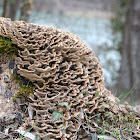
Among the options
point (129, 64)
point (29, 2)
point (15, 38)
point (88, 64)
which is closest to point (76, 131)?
point (88, 64)

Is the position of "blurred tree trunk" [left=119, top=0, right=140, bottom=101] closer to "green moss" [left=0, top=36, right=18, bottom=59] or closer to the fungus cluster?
the fungus cluster

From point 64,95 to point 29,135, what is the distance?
88 centimetres

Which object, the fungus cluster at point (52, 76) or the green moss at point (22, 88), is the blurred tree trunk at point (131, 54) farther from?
the green moss at point (22, 88)

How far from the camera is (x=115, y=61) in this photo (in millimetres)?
13367

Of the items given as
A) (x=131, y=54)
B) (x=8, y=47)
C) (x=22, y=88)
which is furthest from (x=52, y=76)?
(x=131, y=54)

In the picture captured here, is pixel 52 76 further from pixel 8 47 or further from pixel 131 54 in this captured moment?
pixel 131 54

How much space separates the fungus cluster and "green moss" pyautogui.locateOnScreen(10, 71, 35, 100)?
0.37 ft

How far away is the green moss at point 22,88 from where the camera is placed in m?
3.30

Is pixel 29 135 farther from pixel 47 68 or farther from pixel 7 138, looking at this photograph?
pixel 47 68

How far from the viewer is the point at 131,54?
1130 centimetres

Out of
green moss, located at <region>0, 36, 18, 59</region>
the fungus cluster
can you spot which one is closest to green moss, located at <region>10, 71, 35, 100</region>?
the fungus cluster

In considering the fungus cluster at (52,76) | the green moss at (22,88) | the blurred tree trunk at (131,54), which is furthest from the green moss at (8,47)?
the blurred tree trunk at (131,54)

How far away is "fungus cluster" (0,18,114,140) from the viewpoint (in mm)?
3043

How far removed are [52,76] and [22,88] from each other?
0.62 metres
